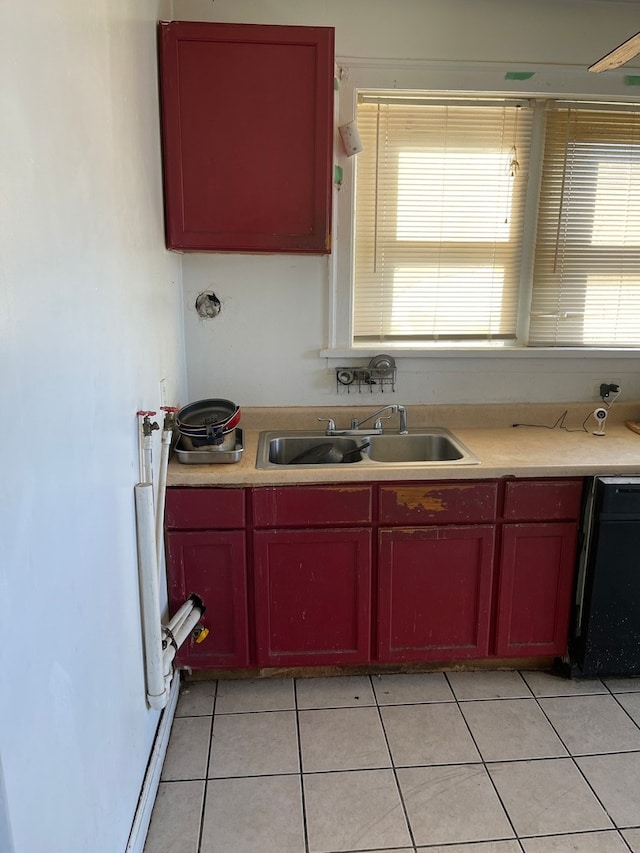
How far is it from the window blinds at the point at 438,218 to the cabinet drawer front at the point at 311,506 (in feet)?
2.76

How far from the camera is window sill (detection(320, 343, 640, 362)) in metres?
2.75

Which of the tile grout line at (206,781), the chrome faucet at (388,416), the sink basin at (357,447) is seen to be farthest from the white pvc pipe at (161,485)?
the chrome faucet at (388,416)

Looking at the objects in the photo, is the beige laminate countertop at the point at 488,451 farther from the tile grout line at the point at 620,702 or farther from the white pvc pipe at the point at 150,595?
the tile grout line at the point at 620,702

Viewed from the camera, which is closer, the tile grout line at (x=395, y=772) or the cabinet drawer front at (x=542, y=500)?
the tile grout line at (x=395, y=772)

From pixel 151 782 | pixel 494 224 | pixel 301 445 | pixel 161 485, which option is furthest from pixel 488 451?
pixel 151 782

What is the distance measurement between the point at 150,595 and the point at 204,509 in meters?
0.45

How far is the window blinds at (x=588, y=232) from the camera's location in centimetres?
268

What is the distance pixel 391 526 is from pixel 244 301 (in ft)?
3.69

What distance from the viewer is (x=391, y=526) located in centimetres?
230

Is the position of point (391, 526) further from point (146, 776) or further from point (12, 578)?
point (12, 578)

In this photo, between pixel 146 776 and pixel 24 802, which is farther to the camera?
pixel 146 776

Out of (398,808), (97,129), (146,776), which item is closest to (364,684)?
(398,808)

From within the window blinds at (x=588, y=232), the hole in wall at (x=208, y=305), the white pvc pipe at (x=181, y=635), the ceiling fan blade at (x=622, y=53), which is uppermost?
the ceiling fan blade at (x=622, y=53)

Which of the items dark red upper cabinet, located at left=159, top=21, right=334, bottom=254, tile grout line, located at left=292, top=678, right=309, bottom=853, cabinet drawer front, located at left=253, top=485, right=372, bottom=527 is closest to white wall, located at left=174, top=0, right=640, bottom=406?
dark red upper cabinet, located at left=159, top=21, right=334, bottom=254
